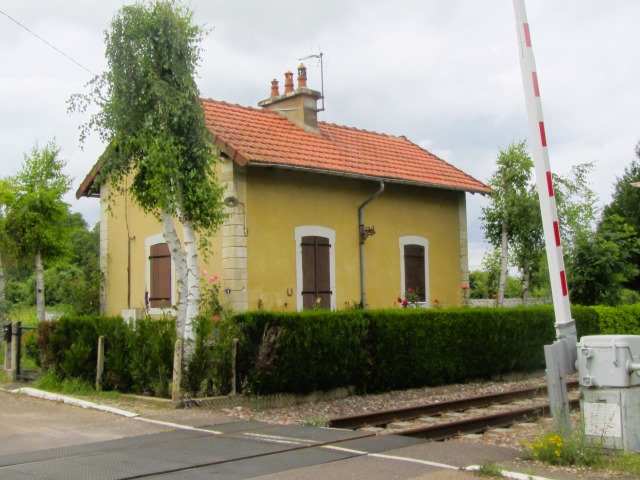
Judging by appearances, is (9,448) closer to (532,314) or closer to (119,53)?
(119,53)

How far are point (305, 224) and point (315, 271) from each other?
1010 millimetres

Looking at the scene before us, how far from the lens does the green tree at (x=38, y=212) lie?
1730 centimetres

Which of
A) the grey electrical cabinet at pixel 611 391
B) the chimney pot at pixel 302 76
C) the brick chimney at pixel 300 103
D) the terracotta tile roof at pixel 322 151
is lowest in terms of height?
the grey electrical cabinet at pixel 611 391

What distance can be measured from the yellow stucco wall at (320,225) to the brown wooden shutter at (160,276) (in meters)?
0.36

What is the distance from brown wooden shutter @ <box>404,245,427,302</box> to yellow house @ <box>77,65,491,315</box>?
24mm

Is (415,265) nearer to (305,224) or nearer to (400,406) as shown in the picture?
(305,224)

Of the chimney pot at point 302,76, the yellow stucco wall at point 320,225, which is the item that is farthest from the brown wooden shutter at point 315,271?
the chimney pot at point 302,76

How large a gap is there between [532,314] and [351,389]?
539 cm

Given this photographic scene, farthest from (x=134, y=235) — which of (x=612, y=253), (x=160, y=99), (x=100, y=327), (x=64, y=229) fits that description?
(x=612, y=253)

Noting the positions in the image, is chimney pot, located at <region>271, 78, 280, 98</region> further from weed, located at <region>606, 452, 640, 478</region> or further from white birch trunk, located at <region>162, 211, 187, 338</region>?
weed, located at <region>606, 452, 640, 478</region>

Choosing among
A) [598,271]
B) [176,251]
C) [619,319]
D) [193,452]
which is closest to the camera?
[193,452]

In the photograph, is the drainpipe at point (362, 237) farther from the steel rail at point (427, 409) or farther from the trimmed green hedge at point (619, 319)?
the trimmed green hedge at point (619, 319)

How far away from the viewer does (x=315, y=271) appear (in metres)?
15.8

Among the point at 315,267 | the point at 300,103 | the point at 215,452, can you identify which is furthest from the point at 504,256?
the point at 215,452
